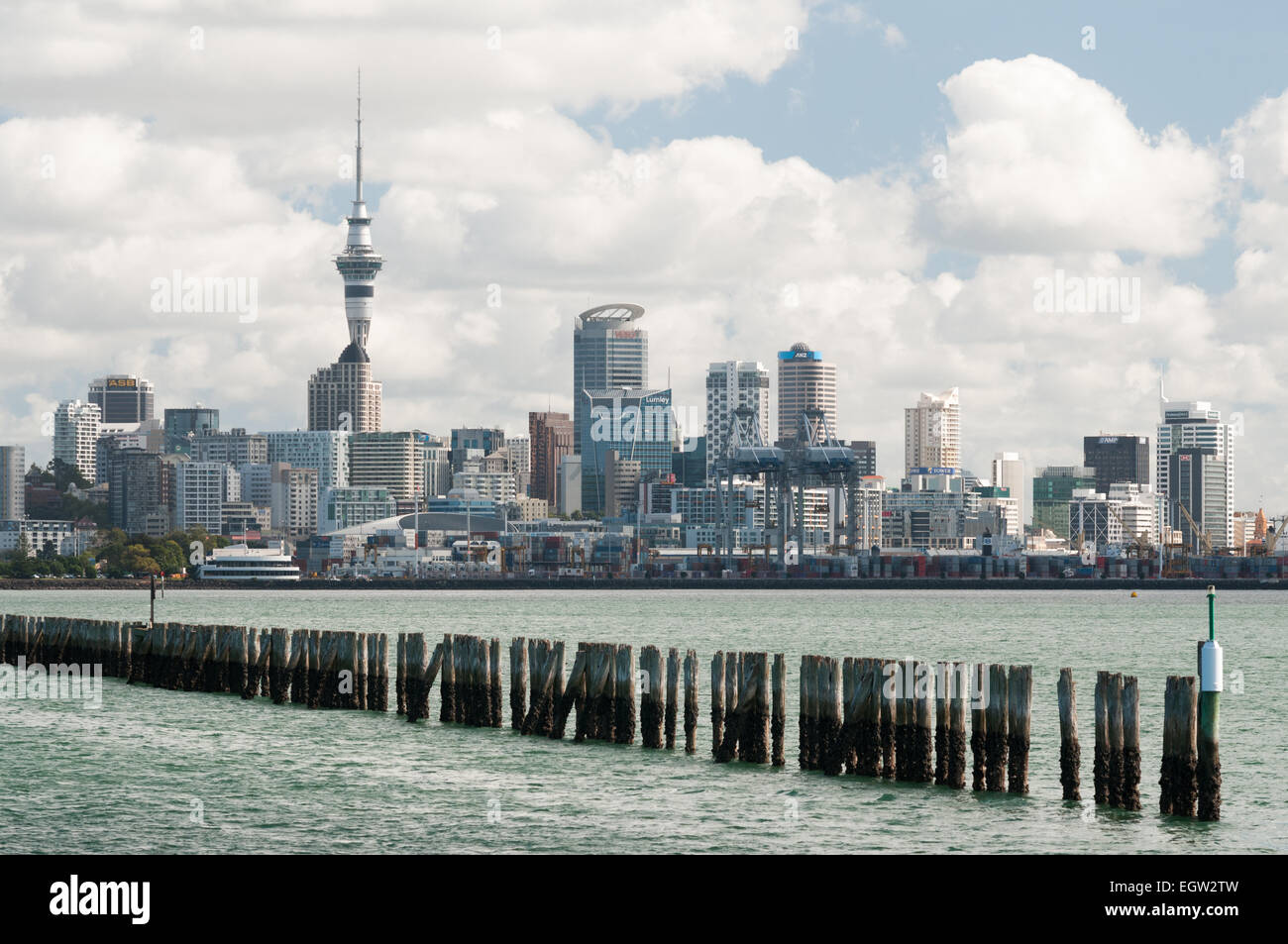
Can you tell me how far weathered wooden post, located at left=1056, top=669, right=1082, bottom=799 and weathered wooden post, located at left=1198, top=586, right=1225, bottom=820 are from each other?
239cm

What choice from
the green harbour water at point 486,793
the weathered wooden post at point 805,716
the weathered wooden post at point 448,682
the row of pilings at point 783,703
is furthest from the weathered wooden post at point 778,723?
the weathered wooden post at point 448,682

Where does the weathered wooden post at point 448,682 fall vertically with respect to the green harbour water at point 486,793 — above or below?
above

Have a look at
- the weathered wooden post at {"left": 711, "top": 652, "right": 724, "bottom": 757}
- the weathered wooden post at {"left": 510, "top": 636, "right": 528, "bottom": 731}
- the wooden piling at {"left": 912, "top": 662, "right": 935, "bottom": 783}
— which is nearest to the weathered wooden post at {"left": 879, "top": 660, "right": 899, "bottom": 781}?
the wooden piling at {"left": 912, "top": 662, "right": 935, "bottom": 783}

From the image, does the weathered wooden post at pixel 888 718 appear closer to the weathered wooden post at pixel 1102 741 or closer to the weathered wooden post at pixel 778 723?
the weathered wooden post at pixel 778 723

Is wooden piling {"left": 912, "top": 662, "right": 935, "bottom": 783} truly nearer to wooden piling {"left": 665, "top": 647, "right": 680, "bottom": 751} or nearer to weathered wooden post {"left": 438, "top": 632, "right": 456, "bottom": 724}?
wooden piling {"left": 665, "top": 647, "right": 680, "bottom": 751}

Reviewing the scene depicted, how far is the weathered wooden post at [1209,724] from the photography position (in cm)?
2464

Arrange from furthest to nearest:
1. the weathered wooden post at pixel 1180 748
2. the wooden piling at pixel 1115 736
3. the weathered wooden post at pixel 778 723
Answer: the weathered wooden post at pixel 778 723 → the wooden piling at pixel 1115 736 → the weathered wooden post at pixel 1180 748

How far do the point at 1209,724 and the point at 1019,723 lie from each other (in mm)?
3550

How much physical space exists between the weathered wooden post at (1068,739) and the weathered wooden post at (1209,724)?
7.83 ft

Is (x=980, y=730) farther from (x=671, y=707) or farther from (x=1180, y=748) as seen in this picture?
(x=671, y=707)

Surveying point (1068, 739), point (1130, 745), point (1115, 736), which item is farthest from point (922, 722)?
point (1130, 745)

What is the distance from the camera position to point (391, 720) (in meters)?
43.0

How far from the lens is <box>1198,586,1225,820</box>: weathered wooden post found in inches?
970
